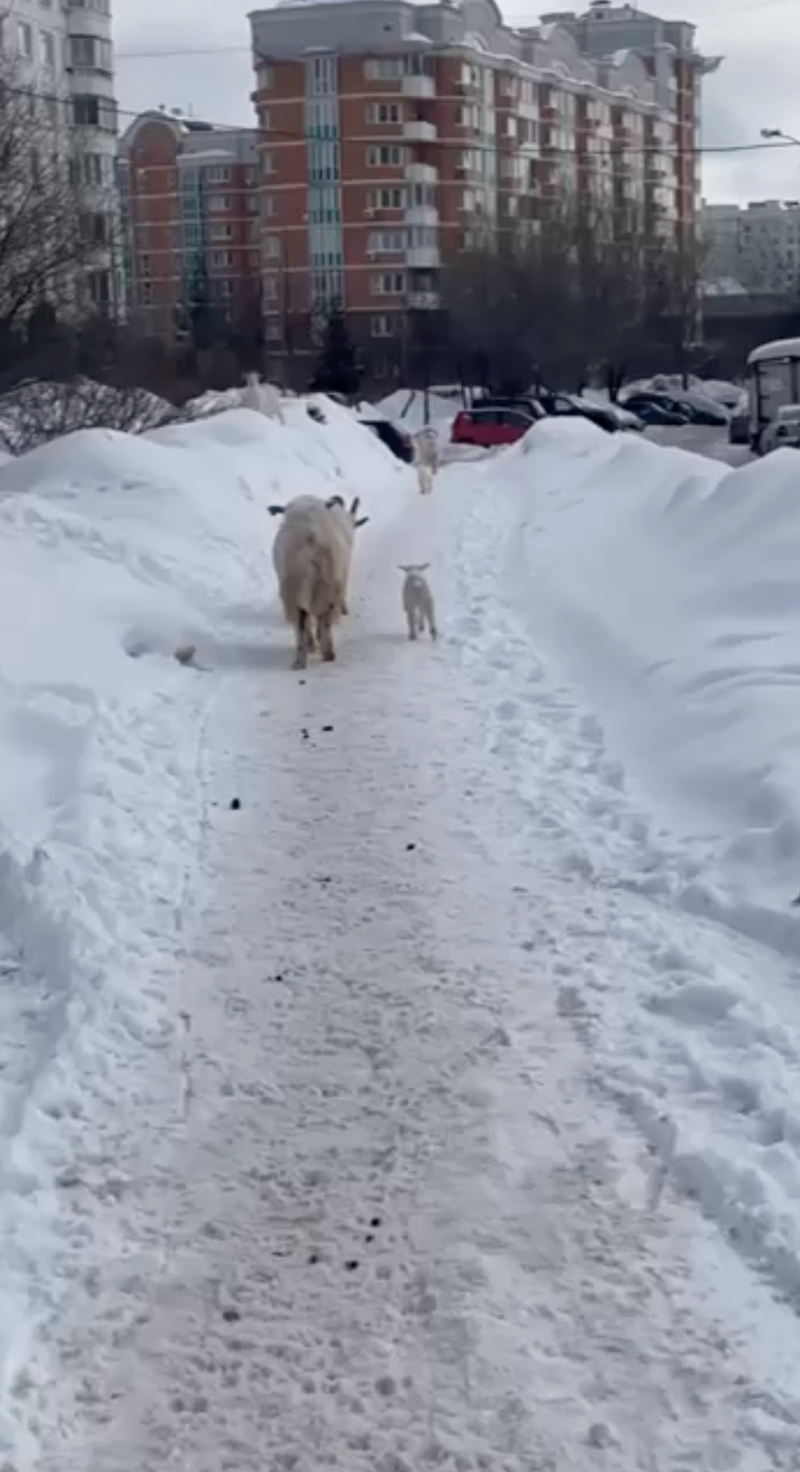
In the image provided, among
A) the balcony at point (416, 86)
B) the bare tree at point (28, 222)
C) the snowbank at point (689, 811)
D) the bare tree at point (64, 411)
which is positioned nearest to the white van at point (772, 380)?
the bare tree at point (64, 411)

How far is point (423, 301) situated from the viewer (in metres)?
87.6

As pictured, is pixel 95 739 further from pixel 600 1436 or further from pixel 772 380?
pixel 772 380

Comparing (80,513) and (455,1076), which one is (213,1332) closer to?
(455,1076)

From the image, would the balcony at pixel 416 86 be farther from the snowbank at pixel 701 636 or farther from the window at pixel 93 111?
the snowbank at pixel 701 636

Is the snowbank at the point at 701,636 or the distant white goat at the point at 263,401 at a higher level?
the distant white goat at the point at 263,401

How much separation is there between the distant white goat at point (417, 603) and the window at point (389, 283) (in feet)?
251

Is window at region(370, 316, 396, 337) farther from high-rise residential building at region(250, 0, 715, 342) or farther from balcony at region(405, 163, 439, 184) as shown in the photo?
balcony at region(405, 163, 439, 184)

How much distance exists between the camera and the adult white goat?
14.9 m

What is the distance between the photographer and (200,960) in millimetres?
7926

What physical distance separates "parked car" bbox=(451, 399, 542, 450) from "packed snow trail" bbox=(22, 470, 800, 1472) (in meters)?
46.0

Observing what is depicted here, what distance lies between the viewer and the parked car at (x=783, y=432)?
39.3 meters

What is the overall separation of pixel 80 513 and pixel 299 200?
74.6 m

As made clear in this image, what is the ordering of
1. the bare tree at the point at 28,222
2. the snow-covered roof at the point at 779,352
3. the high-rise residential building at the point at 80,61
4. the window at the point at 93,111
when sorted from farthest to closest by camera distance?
the window at the point at 93,111, the high-rise residential building at the point at 80,61, the snow-covered roof at the point at 779,352, the bare tree at the point at 28,222

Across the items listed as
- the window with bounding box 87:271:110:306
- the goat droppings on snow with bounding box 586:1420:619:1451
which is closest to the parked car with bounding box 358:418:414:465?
the window with bounding box 87:271:110:306
